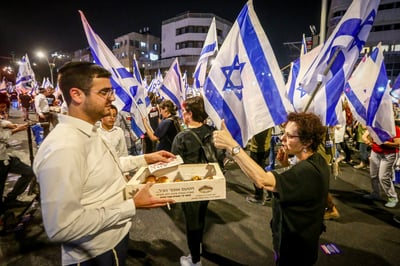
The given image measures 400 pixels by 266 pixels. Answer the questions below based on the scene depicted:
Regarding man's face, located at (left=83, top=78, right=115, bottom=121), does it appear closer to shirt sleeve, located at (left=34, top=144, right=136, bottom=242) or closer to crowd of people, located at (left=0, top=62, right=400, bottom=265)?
crowd of people, located at (left=0, top=62, right=400, bottom=265)

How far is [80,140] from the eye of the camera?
1.56 meters

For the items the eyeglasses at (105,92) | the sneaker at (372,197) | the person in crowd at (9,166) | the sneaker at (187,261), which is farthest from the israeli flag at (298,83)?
the person in crowd at (9,166)

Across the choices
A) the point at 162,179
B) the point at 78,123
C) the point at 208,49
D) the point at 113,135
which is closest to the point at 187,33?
the point at 208,49

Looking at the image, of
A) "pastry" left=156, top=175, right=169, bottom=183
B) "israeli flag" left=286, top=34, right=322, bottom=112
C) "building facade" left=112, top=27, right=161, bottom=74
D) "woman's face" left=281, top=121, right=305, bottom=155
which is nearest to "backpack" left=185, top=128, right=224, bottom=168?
"pastry" left=156, top=175, right=169, bottom=183

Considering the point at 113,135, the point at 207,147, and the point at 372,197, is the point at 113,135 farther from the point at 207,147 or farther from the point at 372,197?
the point at 372,197

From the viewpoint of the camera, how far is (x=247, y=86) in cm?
308

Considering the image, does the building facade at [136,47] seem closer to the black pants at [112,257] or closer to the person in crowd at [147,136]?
the person in crowd at [147,136]

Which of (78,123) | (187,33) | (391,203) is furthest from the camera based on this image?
(187,33)

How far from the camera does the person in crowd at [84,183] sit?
4.50ft

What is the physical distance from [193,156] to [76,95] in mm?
1917

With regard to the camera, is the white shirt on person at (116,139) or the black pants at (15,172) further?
the black pants at (15,172)

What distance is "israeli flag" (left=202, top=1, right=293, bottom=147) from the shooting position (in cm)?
300

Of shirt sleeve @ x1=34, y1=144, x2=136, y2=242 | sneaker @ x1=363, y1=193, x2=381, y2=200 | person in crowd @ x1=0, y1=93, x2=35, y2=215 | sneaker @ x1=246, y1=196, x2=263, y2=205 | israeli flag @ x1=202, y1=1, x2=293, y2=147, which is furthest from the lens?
sneaker @ x1=363, y1=193, x2=381, y2=200

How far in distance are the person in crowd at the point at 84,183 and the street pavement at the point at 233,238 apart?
2148 mm
